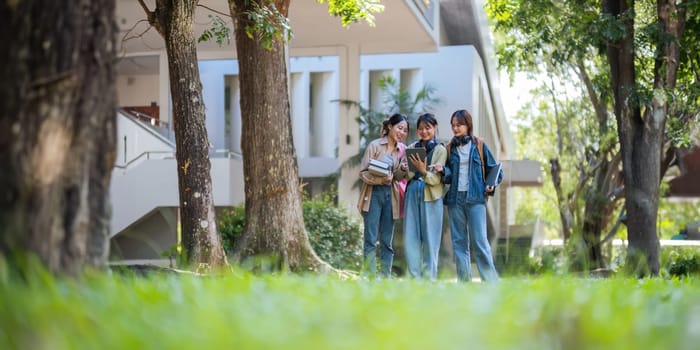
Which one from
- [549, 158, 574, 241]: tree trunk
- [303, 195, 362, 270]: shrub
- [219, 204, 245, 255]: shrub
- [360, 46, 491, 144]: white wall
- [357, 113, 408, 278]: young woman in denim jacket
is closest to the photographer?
[357, 113, 408, 278]: young woman in denim jacket

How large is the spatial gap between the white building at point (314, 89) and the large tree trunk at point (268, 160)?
3896 millimetres

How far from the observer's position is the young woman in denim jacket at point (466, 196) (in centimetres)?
991

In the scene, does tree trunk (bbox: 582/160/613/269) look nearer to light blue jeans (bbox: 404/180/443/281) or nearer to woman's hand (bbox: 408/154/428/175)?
light blue jeans (bbox: 404/180/443/281)

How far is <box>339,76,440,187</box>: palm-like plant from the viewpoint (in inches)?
897

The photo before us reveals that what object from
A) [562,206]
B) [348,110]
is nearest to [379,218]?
[348,110]

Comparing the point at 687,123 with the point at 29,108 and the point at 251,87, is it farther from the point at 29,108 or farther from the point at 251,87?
the point at 29,108

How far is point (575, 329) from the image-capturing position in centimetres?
297

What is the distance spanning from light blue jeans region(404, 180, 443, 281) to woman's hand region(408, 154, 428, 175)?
9.4 inches

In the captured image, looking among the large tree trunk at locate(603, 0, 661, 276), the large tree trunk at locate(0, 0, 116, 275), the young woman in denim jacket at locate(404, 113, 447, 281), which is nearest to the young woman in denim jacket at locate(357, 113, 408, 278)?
the young woman in denim jacket at locate(404, 113, 447, 281)

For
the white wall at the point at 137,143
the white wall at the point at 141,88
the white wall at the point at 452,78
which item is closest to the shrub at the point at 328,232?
the white wall at the point at 137,143

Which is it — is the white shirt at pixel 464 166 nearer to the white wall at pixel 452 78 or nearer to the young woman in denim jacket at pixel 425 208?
the young woman in denim jacket at pixel 425 208

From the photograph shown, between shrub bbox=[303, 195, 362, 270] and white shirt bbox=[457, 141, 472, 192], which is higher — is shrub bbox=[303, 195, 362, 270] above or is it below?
below

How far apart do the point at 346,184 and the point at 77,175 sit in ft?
58.9

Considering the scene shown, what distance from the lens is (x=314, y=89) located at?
28.2m
